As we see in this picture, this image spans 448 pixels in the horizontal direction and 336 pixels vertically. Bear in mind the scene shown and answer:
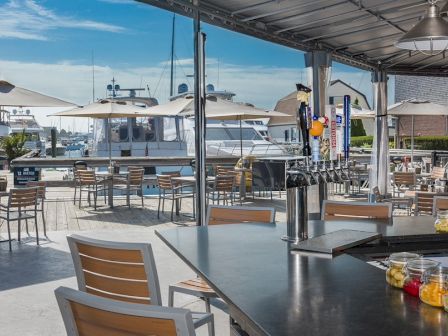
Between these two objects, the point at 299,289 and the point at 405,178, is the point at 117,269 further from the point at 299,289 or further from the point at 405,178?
the point at 405,178

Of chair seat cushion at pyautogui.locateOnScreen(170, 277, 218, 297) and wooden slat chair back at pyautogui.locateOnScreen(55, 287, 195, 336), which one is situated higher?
wooden slat chair back at pyautogui.locateOnScreen(55, 287, 195, 336)

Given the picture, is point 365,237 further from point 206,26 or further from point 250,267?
point 206,26

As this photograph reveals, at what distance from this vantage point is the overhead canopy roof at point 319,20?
243 inches

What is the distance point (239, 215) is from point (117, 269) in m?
1.24

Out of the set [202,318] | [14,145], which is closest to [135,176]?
[202,318]

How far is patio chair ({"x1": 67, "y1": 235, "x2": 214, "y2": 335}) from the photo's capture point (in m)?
2.31

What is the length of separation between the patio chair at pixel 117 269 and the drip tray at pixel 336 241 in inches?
24.9

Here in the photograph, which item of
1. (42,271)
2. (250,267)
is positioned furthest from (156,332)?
(42,271)

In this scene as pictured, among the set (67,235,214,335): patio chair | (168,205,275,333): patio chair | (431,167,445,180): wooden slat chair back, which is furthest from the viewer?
(431,167,445,180): wooden slat chair back

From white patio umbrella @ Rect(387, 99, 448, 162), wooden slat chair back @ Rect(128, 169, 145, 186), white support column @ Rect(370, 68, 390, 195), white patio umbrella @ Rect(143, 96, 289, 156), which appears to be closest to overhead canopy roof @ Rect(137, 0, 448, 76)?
white support column @ Rect(370, 68, 390, 195)

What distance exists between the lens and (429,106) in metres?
12.0

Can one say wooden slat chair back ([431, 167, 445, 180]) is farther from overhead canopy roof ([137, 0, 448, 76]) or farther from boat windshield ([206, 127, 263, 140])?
boat windshield ([206, 127, 263, 140])

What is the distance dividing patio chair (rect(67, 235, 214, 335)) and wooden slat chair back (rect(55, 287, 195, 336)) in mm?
773

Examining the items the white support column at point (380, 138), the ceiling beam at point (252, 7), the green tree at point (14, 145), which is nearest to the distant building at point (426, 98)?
the white support column at point (380, 138)
